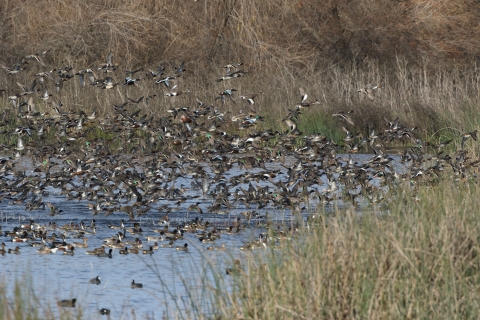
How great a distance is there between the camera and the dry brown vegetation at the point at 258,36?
27234 mm

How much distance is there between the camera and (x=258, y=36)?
28.0 metres

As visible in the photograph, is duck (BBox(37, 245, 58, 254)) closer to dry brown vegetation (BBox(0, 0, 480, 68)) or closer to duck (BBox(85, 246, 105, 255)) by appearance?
duck (BBox(85, 246, 105, 255))

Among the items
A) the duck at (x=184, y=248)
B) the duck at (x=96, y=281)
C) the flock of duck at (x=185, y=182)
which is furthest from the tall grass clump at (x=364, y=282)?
the duck at (x=184, y=248)

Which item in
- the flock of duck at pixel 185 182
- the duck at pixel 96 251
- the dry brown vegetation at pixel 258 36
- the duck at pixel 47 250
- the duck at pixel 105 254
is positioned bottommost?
the duck at pixel 105 254

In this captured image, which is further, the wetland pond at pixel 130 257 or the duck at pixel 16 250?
the duck at pixel 16 250

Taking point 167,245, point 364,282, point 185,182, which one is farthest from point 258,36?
point 364,282

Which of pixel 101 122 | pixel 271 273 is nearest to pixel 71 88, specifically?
pixel 101 122

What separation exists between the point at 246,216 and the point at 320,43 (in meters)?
18.7

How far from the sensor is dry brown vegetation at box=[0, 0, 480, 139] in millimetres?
27234

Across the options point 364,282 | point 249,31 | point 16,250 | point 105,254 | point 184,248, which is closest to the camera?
point 364,282

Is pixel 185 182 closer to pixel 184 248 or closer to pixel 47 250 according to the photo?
pixel 184 248

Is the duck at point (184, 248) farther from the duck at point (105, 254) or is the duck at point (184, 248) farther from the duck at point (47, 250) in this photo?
the duck at point (47, 250)

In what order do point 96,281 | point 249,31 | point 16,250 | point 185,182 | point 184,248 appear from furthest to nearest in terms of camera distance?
1. point 249,31
2. point 185,182
3. point 184,248
4. point 16,250
5. point 96,281

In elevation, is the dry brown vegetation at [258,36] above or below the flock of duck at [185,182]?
above
